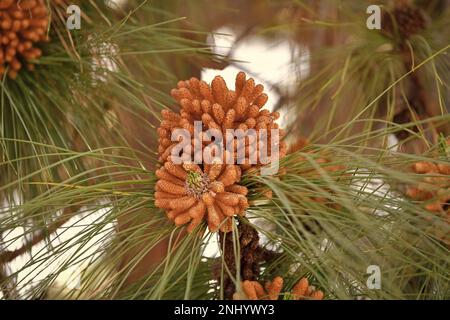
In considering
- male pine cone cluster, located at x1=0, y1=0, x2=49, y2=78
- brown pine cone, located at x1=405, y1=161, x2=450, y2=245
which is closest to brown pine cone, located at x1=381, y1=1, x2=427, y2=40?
brown pine cone, located at x1=405, y1=161, x2=450, y2=245

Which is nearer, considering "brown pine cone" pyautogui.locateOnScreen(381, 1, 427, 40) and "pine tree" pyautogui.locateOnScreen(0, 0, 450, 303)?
"pine tree" pyautogui.locateOnScreen(0, 0, 450, 303)

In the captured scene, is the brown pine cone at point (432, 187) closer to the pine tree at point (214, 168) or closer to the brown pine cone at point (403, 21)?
the pine tree at point (214, 168)

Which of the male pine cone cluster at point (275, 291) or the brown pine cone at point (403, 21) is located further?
the brown pine cone at point (403, 21)

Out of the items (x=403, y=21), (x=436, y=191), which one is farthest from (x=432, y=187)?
(x=403, y=21)

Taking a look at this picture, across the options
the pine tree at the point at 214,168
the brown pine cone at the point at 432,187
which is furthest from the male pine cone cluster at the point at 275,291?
the brown pine cone at the point at 432,187
